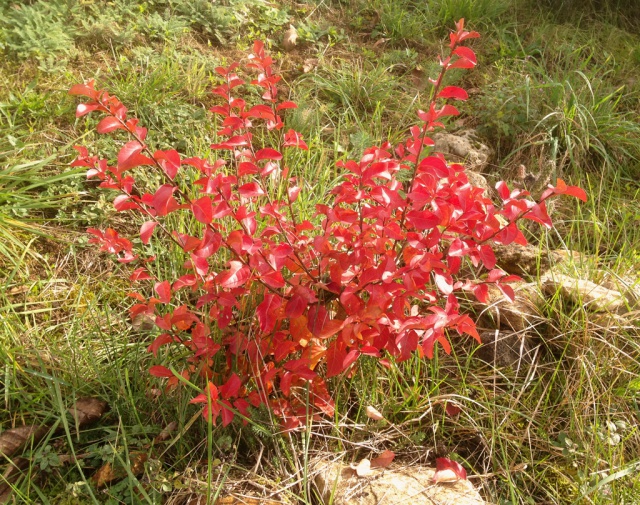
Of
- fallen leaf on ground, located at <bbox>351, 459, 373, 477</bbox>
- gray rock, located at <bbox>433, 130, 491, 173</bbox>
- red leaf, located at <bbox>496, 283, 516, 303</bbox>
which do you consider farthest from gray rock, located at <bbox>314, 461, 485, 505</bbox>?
gray rock, located at <bbox>433, 130, 491, 173</bbox>

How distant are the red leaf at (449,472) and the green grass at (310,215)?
0.35ft

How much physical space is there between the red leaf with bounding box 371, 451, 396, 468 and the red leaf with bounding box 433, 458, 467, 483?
0.50 ft

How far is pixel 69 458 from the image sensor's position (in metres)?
1.86

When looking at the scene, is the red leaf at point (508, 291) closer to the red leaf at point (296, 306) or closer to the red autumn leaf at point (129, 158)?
the red leaf at point (296, 306)

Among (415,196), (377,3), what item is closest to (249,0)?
(377,3)

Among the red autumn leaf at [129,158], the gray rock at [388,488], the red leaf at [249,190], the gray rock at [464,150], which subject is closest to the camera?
the red autumn leaf at [129,158]

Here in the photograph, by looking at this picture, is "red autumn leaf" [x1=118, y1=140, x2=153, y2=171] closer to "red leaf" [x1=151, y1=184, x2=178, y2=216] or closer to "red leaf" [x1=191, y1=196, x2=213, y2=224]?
"red leaf" [x1=151, y1=184, x2=178, y2=216]

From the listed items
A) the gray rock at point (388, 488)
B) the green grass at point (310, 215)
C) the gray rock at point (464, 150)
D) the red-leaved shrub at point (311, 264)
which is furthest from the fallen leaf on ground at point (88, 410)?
the gray rock at point (464, 150)

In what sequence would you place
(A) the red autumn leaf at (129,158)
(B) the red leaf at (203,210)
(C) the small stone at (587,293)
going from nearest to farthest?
(A) the red autumn leaf at (129,158)
(B) the red leaf at (203,210)
(C) the small stone at (587,293)

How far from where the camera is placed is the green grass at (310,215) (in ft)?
6.14

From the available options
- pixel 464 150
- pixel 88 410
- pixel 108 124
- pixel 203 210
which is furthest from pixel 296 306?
pixel 464 150

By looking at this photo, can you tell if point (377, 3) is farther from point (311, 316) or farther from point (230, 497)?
point (230, 497)

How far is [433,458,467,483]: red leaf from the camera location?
1.79 metres

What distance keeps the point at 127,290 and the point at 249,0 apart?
241 centimetres
